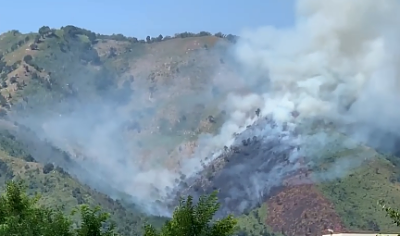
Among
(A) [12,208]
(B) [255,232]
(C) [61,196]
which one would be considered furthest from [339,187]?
(A) [12,208]

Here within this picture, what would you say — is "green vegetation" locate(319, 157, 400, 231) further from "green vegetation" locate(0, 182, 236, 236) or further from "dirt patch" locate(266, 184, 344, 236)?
"green vegetation" locate(0, 182, 236, 236)

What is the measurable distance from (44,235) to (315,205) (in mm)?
166422

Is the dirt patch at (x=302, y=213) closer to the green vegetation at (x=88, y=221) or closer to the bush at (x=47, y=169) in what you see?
the bush at (x=47, y=169)

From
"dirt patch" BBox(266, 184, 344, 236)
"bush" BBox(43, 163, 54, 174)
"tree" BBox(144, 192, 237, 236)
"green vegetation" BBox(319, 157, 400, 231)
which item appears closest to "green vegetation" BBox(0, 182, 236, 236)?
"tree" BBox(144, 192, 237, 236)

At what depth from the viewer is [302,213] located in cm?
18388

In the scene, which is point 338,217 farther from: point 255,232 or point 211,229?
point 211,229

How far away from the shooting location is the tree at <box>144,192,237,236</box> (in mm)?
23453

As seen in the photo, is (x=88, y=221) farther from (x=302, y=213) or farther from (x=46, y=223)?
(x=302, y=213)

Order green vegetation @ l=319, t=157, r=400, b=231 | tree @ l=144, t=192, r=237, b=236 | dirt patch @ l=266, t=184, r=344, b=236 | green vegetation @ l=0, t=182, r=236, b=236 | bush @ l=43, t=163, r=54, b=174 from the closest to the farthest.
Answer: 1. tree @ l=144, t=192, r=237, b=236
2. green vegetation @ l=0, t=182, r=236, b=236
3. green vegetation @ l=319, t=157, r=400, b=231
4. dirt patch @ l=266, t=184, r=344, b=236
5. bush @ l=43, t=163, r=54, b=174

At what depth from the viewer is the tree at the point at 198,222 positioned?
2345 cm

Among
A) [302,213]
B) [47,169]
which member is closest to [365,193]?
[302,213]

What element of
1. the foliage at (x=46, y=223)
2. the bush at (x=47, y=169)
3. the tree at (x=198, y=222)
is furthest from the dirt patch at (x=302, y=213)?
the tree at (x=198, y=222)

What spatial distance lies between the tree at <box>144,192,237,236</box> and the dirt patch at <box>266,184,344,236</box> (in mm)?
148353

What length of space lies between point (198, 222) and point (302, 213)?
6440 inches
